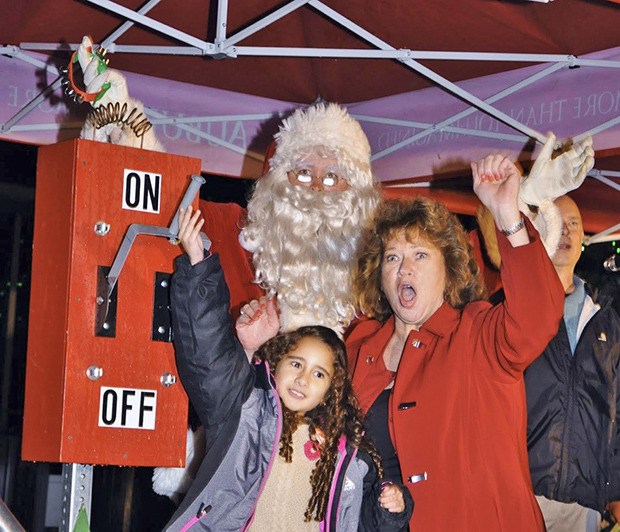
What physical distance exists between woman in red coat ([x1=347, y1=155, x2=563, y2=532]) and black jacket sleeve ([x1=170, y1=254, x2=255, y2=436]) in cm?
62

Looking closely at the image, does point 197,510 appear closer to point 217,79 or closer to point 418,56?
point 418,56

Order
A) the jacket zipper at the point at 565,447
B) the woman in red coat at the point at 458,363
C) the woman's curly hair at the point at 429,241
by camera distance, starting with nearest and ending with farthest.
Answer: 1. the woman in red coat at the point at 458,363
2. the woman's curly hair at the point at 429,241
3. the jacket zipper at the point at 565,447

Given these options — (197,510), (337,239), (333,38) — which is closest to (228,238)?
(337,239)

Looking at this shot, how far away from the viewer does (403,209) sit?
12.1ft

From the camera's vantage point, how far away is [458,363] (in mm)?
3352

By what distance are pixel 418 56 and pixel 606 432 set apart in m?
1.78

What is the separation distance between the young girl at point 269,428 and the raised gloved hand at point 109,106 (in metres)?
0.61

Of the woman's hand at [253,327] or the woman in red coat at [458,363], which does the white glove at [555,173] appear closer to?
the woman in red coat at [458,363]

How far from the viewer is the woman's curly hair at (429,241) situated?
3598mm

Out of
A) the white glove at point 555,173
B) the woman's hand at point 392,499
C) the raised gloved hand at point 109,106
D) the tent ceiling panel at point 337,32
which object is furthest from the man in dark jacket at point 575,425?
the raised gloved hand at point 109,106

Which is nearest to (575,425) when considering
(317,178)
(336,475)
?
(317,178)

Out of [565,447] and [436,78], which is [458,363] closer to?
[565,447]

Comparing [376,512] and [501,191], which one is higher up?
[501,191]

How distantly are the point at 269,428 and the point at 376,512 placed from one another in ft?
1.49
